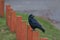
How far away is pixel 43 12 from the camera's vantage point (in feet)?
42.5

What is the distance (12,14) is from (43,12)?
17.9ft

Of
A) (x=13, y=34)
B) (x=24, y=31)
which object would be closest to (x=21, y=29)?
(x=24, y=31)

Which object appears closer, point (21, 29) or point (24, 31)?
point (24, 31)

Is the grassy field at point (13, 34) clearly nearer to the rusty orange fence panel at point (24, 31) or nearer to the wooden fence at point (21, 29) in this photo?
the wooden fence at point (21, 29)

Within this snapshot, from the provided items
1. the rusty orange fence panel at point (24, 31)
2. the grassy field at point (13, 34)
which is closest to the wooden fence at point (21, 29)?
the rusty orange fence panel at point (24, 31)

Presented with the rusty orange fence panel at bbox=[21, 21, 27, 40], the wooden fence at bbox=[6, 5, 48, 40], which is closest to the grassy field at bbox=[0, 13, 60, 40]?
the wooden fence at bbox=[6, 5, 48, 40]

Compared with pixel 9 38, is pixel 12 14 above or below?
above

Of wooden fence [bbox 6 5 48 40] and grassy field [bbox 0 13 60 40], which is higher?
wooden fence [bbox 6 5 48 40]

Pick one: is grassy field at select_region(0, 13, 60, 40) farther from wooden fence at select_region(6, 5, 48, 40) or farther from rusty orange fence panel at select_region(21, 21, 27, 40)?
rusty orange fence panel at select_region(21, 21, 27, 40)

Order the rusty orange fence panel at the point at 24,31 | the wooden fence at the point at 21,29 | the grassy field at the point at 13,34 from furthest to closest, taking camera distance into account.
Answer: the grassy field at the point at 13,34, the rusty orange fence panel at the point at 24,31, the wooden fence at the point at 21,29

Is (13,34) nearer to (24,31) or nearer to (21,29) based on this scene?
(21,29)

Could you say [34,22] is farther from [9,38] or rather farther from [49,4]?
[49,4]

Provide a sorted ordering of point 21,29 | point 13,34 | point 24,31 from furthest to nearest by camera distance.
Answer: point 13,34 → point 21,29 → point 24,31

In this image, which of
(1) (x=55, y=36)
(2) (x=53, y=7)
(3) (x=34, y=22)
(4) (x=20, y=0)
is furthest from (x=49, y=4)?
(3) (x=34, y=22)
